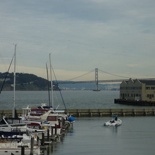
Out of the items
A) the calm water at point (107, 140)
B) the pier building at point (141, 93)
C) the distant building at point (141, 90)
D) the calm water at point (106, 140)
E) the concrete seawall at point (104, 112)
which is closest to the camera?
the calm water at point (106, 140)

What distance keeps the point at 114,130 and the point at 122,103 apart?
85665mm

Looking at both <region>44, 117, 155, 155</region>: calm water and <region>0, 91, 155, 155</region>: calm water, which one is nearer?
<region>0, 91, 155, 155</region>: calm water

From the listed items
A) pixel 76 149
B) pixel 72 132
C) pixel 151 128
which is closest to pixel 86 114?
pixel 151 128

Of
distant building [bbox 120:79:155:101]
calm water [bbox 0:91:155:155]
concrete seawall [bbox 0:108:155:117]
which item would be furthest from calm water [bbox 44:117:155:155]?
distant building [bbox 120:79:155:101]

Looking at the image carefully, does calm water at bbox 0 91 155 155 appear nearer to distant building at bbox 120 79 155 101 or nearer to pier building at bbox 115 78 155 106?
pier building at bbox 115 78 155 106

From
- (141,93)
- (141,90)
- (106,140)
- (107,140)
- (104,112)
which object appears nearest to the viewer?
(106,140)

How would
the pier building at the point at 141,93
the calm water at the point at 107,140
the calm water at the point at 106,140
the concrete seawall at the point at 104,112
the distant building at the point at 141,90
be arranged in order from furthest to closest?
the distant building at the point at 141,90, the pier building at the point at 141,93, the concrete seawall at the point at 104,112, the calm water at the point at 107,140, the calm water at the point at 106,140

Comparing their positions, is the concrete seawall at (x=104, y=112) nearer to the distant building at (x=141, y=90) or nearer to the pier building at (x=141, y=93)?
the pier building at (x=141, y=93)

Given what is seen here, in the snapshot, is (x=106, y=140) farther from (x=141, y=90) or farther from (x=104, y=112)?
(x=141, y=90)

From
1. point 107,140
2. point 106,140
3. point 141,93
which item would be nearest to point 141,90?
point 141,93

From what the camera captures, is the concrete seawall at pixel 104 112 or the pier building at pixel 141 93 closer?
the concrete seawall at pixel 104 112

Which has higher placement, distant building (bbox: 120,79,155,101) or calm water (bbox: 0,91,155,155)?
distant building (bbox: 120,79,155,101)

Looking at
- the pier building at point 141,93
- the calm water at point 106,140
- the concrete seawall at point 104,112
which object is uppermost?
the pier building at point 141,93

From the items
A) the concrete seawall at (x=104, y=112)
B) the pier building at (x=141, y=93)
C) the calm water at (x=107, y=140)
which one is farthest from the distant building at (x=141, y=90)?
the calm water at (x=107, y=140)
